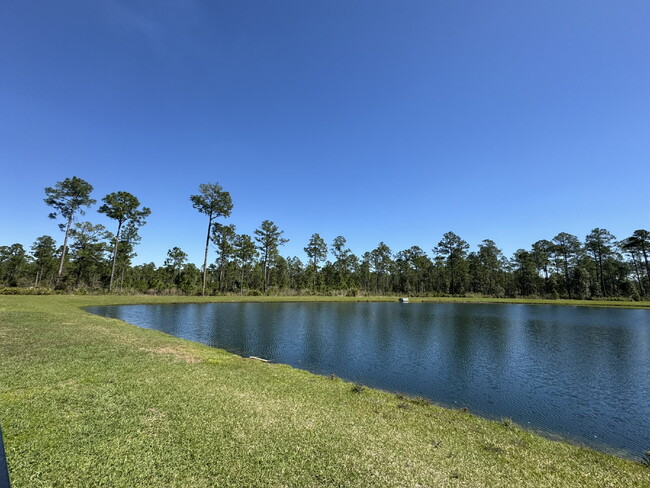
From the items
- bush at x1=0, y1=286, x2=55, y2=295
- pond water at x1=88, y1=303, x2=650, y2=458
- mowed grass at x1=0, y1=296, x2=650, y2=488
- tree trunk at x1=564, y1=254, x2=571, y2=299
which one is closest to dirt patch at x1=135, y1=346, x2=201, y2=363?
mowed grass at x1=0, y1=296, x2=650, y2=488

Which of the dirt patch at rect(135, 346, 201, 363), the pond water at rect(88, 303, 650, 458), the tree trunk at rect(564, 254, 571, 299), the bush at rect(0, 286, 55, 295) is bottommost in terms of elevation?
the pond water at rect(88, 303, 650, 458)

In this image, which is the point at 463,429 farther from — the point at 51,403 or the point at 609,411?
the point at 51,403

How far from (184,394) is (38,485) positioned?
3496 millimetres

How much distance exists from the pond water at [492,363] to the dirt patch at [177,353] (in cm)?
368

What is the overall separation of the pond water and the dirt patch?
12.1 feet

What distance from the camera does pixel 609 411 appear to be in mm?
9766

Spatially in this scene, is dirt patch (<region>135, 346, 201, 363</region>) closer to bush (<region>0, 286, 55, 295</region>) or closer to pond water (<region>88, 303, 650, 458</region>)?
pond water (<region>88, 303, 650, 458</region>)

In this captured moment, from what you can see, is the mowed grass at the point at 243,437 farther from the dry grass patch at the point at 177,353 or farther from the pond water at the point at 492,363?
the pond water at the point at 492,363

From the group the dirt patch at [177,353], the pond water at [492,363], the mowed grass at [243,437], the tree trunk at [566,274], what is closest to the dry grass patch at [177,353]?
the dirt patch at [177,353]

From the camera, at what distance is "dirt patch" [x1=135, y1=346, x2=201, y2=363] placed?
427 inches

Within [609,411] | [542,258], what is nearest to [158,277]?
[609,411]

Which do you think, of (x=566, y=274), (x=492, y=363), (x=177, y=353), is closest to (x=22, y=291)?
(x=177, y=353)

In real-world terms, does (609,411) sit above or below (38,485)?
below

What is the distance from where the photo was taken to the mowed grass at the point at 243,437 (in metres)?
4.29
